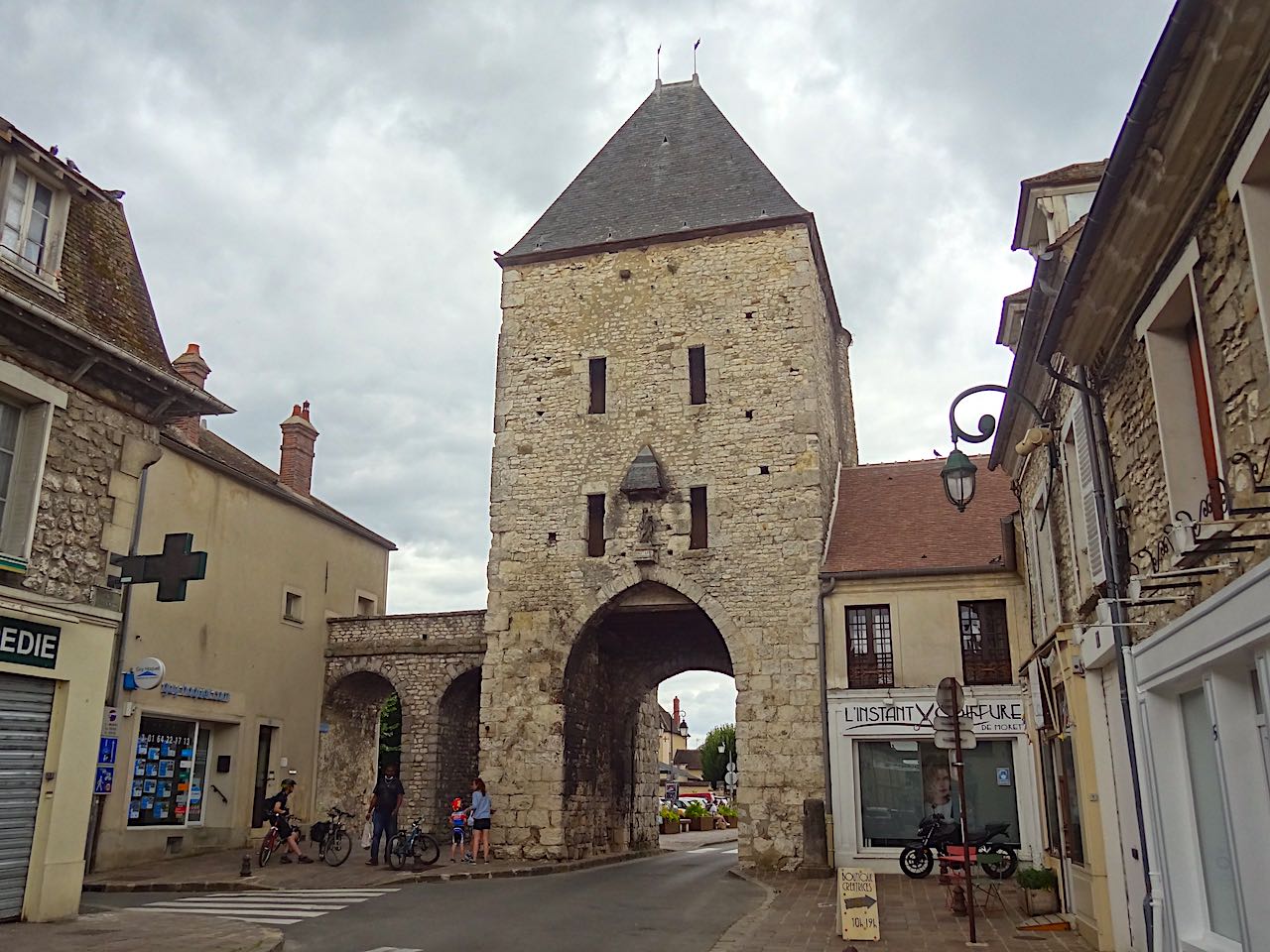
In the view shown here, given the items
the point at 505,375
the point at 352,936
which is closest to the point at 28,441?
the point at 352,936

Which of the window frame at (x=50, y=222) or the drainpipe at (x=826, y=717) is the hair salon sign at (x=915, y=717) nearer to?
the drainpipe at (x=826, y=717)

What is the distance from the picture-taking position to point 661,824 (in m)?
27.6

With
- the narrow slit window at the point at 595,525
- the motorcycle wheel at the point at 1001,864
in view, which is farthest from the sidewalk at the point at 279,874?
the motorcycle wheel at the point at 1001,864

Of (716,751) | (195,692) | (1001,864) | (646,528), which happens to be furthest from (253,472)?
(716,751)

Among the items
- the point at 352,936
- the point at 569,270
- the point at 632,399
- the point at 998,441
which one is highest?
the point at 569,270

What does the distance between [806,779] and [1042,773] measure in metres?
5.17

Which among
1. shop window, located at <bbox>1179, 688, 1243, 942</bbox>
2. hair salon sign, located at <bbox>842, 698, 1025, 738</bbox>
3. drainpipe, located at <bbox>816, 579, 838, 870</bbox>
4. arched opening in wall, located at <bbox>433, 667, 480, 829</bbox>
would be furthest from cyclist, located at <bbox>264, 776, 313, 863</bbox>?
shop window, located at <bbox>1179, 688, 1243, 942</bbox>

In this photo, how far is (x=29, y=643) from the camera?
8344 millimetres

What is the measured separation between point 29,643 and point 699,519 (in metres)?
10.7

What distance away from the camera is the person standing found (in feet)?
50.5

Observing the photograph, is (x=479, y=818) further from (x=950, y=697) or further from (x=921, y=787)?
(x=950, y=697)

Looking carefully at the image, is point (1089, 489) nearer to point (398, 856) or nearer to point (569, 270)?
point (398, 856)

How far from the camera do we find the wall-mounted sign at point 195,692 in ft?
51.5

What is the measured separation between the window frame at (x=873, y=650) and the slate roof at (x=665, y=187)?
6.96 metres
